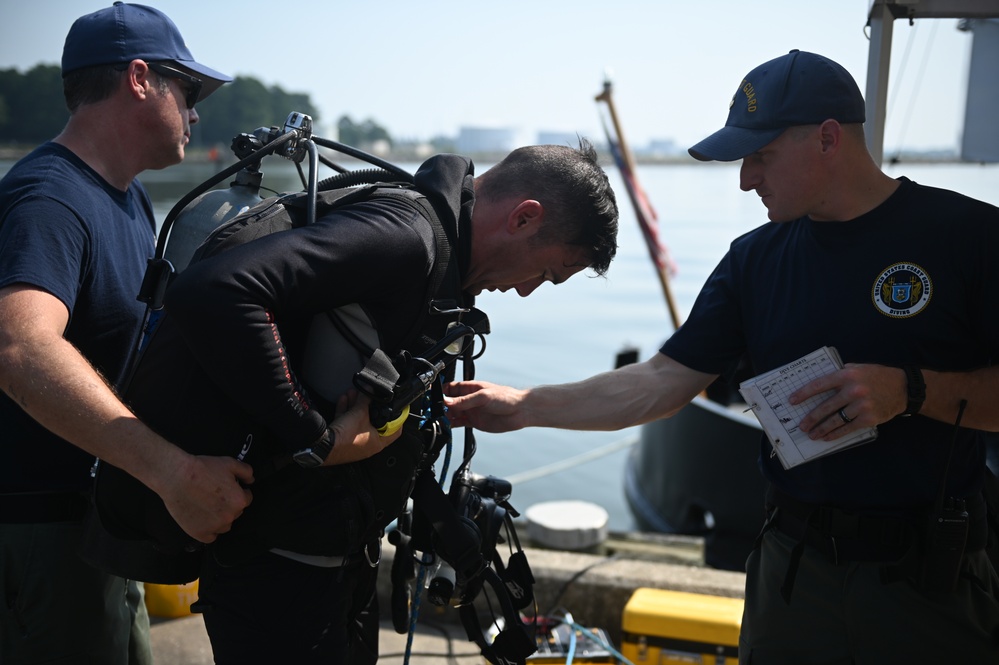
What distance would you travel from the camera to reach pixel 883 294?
2.02m

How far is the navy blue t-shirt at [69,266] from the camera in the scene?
6.39 feet

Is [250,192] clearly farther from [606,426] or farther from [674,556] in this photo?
[674,556]

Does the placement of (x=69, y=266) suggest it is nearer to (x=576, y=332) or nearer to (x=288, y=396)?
(x=288, y=396)

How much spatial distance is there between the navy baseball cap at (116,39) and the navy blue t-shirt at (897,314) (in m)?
1.78

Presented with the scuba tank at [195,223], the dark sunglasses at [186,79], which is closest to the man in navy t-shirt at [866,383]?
the scuba tank at [195,223]

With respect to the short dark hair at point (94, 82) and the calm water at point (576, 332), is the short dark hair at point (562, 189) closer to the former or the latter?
the calm water at point (576, 332)

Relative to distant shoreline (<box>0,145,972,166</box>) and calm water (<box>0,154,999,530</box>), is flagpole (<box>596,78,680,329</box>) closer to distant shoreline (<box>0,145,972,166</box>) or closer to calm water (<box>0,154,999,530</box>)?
distant shoreline (<box>0,145,972,166</box>)

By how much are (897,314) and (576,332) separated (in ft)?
63.8

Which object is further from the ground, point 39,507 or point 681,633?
point 39,507

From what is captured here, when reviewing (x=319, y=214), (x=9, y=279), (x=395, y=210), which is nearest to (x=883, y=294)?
(x=395, y=210)

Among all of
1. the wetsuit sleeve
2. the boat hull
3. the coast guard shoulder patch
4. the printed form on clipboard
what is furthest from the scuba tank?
the boat hull

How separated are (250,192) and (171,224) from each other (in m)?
0.28

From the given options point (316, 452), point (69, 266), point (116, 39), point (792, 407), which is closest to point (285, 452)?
point (316, 452)

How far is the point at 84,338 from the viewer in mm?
2137
